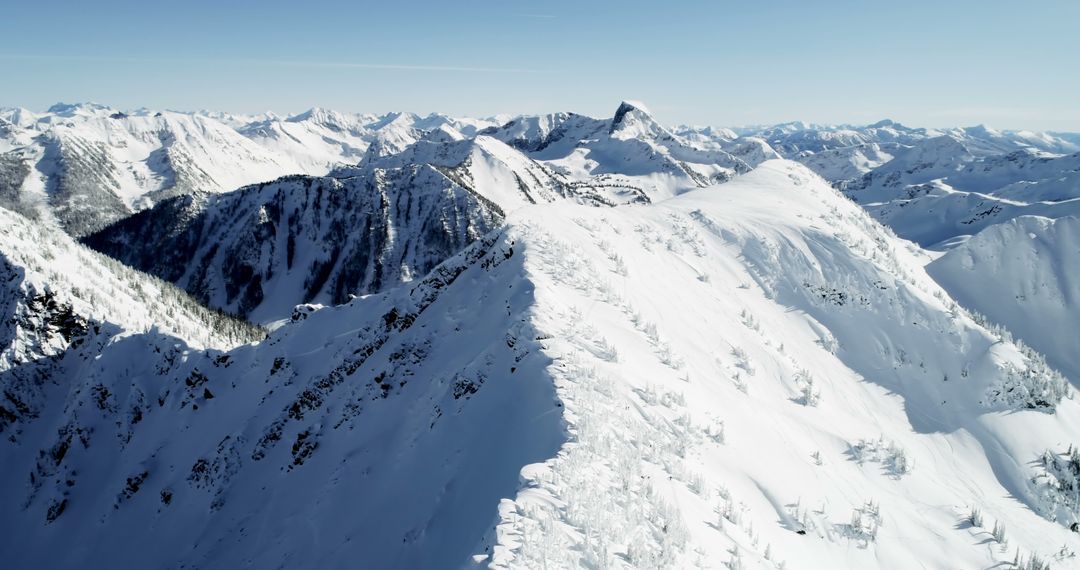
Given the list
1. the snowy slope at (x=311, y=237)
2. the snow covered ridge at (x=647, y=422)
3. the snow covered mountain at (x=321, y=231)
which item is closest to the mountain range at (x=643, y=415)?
the snow covered ridge at (x=647, y=422)

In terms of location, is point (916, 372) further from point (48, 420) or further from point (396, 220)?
point (396, 220)

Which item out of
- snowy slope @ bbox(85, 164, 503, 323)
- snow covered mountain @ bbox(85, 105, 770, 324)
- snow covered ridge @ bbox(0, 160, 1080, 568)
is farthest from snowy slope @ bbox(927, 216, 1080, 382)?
snow covered mountain @ bbox(85, 105, 770, 324)

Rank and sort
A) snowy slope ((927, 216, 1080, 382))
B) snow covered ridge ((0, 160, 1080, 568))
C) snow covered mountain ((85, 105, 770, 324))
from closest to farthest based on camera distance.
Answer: snow covered ridge ((0, 160, 1080, 568)) < snowy slope ((927, 216, 1080, 382)) < snow covered mountain ((85, 105, 770, 324))

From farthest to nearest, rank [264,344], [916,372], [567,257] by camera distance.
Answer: [264,344]
[567,257]
[916,372]

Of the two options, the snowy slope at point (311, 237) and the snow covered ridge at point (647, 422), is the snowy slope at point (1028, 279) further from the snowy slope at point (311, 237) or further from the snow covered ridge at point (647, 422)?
the snowy slope at point (311, 237)

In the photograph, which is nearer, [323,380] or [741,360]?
[741,360]

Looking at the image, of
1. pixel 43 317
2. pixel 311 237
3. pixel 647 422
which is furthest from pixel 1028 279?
pixel 311 237

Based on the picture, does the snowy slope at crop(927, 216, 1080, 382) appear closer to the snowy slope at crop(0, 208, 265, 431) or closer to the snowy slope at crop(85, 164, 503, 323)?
the snowy slope at crop(0, 208, 265, 431)

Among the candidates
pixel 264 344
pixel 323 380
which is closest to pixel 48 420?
pixel 264 344
